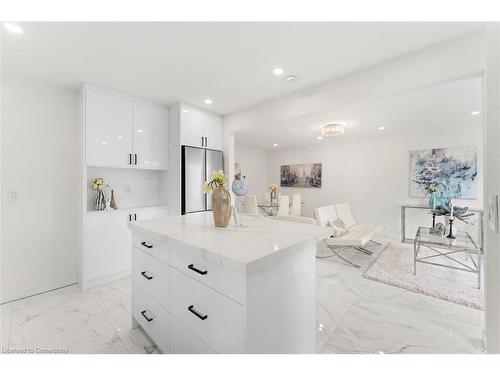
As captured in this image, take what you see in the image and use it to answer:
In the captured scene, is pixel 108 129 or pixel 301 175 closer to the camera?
pixel 108 129

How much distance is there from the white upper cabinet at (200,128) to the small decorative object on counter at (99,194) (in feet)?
3.83

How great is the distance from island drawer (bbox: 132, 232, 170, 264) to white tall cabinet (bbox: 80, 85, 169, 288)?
1108 millimetres

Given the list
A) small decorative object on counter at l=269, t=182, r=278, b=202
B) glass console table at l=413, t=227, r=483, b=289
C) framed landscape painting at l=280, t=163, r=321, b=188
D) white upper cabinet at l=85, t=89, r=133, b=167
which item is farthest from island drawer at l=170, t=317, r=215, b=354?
framed landscape painting at l=280, t=163, r=321, b=188

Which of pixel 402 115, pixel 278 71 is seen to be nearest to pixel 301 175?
pixel 402 115

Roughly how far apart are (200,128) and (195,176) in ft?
2.49

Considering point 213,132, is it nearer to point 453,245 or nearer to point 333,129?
point 333,129

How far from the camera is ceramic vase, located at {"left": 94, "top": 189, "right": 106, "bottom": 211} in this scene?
281 cm

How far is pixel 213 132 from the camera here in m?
3.62

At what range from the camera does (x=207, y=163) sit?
3.47 metres

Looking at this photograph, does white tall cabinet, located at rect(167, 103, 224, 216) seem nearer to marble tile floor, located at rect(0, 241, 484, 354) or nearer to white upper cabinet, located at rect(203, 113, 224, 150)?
white upper cabinet, located at rect(203, 113, 224, 150)

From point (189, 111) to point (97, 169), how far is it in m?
1.48

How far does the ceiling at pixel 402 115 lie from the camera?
2.83 metres

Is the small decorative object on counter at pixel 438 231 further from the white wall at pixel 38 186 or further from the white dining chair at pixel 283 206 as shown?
the white wall at pixel 38 186
